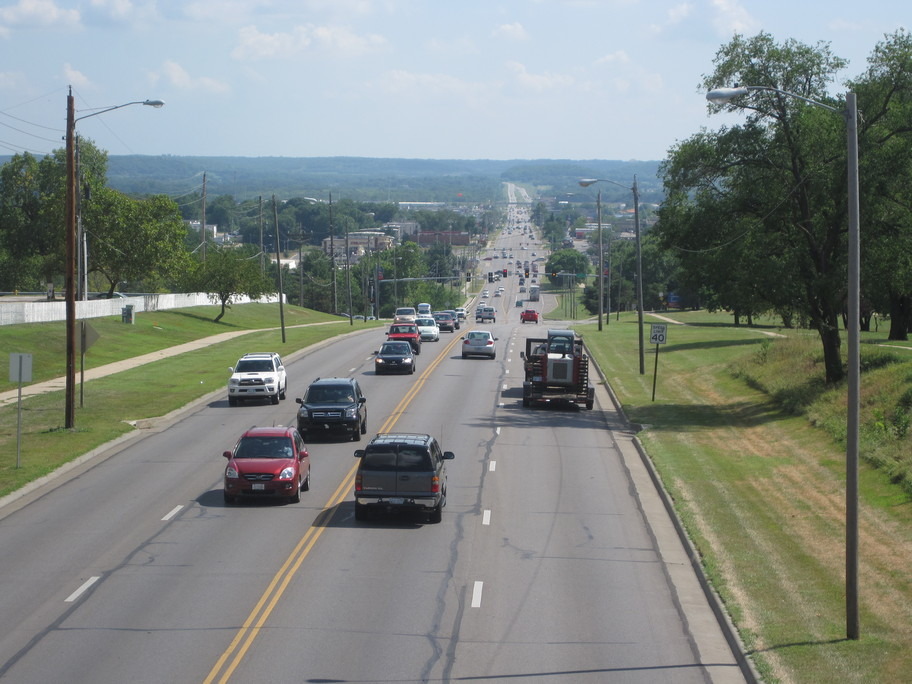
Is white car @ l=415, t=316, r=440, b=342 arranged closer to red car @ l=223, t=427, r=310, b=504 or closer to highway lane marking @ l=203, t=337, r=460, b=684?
highway lane marking @ l=203, t=337, r=460, b=684

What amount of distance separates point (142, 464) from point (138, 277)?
65828 millimetres

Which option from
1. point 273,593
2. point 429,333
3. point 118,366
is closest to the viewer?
point 273,593

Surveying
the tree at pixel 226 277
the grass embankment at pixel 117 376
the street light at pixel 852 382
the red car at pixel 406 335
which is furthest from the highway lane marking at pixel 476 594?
the tree at pixel 226 277

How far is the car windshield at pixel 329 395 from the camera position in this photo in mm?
32906

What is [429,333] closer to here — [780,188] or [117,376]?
[117,376]

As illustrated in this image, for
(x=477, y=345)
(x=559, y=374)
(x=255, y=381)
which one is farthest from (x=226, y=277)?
(x=559, y=374)

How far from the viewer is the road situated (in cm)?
1372

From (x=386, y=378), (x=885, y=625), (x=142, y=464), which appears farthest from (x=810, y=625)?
(x=386, y=378)

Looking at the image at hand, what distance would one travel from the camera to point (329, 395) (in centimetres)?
3300

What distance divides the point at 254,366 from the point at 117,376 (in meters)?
11.8

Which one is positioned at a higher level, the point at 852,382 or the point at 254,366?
the point at 852,382

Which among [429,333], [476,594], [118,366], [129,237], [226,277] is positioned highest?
[129,237]

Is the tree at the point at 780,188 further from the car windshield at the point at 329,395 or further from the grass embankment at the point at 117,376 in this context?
the grass embankment at the point at 117,376

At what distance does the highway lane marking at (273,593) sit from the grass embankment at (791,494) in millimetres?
6378
